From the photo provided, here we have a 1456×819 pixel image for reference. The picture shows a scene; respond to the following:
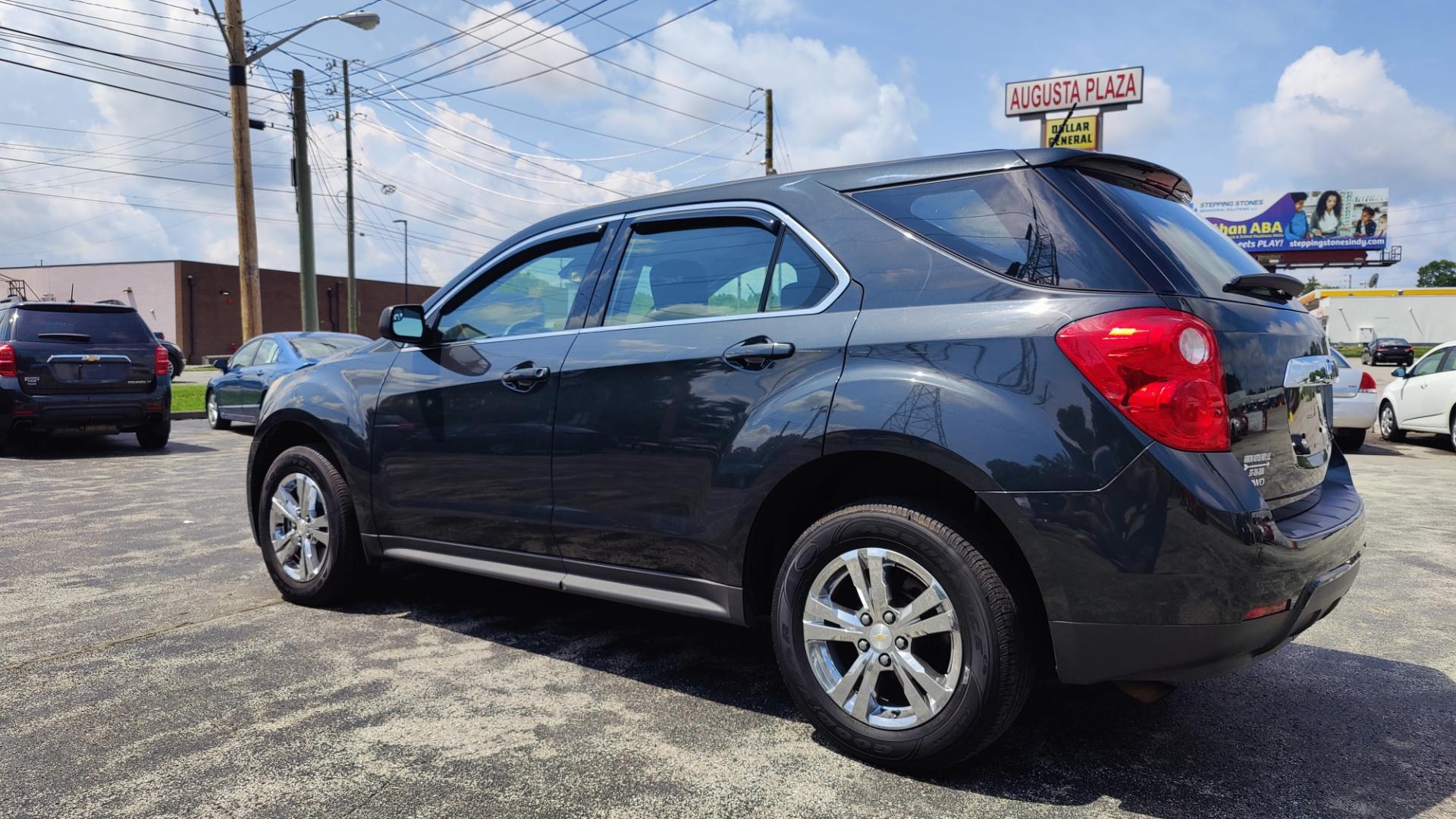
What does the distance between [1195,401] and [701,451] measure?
1.46 metres

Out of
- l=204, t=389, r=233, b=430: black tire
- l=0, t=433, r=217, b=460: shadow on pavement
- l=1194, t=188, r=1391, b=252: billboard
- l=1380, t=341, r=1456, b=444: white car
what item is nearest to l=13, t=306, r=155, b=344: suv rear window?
l=0, t=433, r=217, b=460: shadow on pavement

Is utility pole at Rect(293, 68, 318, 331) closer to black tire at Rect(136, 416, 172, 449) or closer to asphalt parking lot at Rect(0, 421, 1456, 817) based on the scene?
black tire at Rect(136, 416, 172, 449)

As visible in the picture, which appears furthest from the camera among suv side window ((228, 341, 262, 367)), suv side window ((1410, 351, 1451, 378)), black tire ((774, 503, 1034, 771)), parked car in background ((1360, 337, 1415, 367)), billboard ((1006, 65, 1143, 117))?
parked car in background ((1360, 337, 1415, 367))

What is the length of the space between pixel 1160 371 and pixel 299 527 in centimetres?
387

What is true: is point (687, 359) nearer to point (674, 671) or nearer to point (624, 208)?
point (624, 208)

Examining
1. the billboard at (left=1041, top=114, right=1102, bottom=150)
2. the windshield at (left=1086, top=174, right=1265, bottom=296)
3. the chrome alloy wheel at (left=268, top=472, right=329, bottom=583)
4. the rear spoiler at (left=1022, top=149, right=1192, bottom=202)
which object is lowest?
the chrome alloy wheel at (left=268, top=472, right=329, bottom=583)

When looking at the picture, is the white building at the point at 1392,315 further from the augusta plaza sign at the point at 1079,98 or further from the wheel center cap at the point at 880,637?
the wheel center cap at the point at 880,637

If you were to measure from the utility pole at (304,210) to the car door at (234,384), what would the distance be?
5.21 metres

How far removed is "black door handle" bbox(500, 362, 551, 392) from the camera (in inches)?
149

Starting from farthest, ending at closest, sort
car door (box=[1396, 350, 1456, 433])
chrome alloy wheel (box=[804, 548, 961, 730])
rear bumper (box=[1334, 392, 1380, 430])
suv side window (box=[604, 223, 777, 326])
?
car door (box=[1396, 350, 1456, 433]), rear bumper (box=[1334, 392, 1380, 430]), suv side window (box=[604, 223, 777, 326]), chrome alloy wheel (box=[804, 548, 961, 730])

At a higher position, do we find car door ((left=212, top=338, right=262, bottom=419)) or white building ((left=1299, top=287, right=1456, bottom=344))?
white building ((left=1299, top=287, right=1456, bottom=344))

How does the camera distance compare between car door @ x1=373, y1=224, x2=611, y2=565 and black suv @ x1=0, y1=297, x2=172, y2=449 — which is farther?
black suv @ x1=0, y1=297, x2=172, y2=449

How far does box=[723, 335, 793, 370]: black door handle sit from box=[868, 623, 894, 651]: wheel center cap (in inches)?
33.7

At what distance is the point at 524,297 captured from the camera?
4.12 meters
